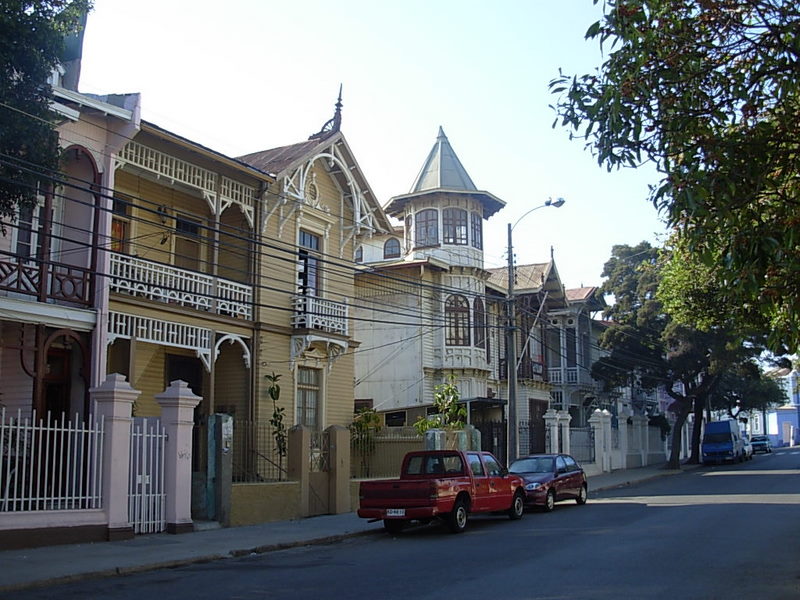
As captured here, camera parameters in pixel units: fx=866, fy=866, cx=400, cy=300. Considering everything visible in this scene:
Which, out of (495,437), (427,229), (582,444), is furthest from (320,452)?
(582,444)

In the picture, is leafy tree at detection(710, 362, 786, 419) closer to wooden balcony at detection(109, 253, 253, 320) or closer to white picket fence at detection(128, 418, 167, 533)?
wooden balcony at detection(109, 253, 253, 320)

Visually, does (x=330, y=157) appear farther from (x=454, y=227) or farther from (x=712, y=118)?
(x=712, y=118)

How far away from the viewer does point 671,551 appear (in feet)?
42.9

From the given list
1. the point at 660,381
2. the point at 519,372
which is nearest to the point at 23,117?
the point at 519,372

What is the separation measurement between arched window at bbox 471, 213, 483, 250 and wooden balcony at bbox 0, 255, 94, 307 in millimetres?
20132

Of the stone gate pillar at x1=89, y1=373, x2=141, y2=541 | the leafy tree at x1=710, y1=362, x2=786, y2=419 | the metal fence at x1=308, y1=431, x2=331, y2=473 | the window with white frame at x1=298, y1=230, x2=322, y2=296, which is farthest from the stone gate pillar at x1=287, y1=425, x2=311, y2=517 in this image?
the leafy tree at x1=710, y1=362, x2=786, y2=419

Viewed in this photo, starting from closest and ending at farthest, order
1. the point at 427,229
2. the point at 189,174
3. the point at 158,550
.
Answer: the point at 158,550 → the point at 189,174 → the point at 427,229

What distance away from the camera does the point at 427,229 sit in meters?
35.2

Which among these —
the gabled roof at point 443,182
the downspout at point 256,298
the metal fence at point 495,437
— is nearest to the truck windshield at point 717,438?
the gabled roof at point 443,182

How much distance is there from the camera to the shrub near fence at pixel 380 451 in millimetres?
24391

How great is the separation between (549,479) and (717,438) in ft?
108

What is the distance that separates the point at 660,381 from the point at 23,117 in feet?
128

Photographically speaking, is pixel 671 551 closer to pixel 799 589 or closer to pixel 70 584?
pixel 799 589

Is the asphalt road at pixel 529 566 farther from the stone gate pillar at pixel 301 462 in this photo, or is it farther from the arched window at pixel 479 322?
the arched window at pixel 479 322
